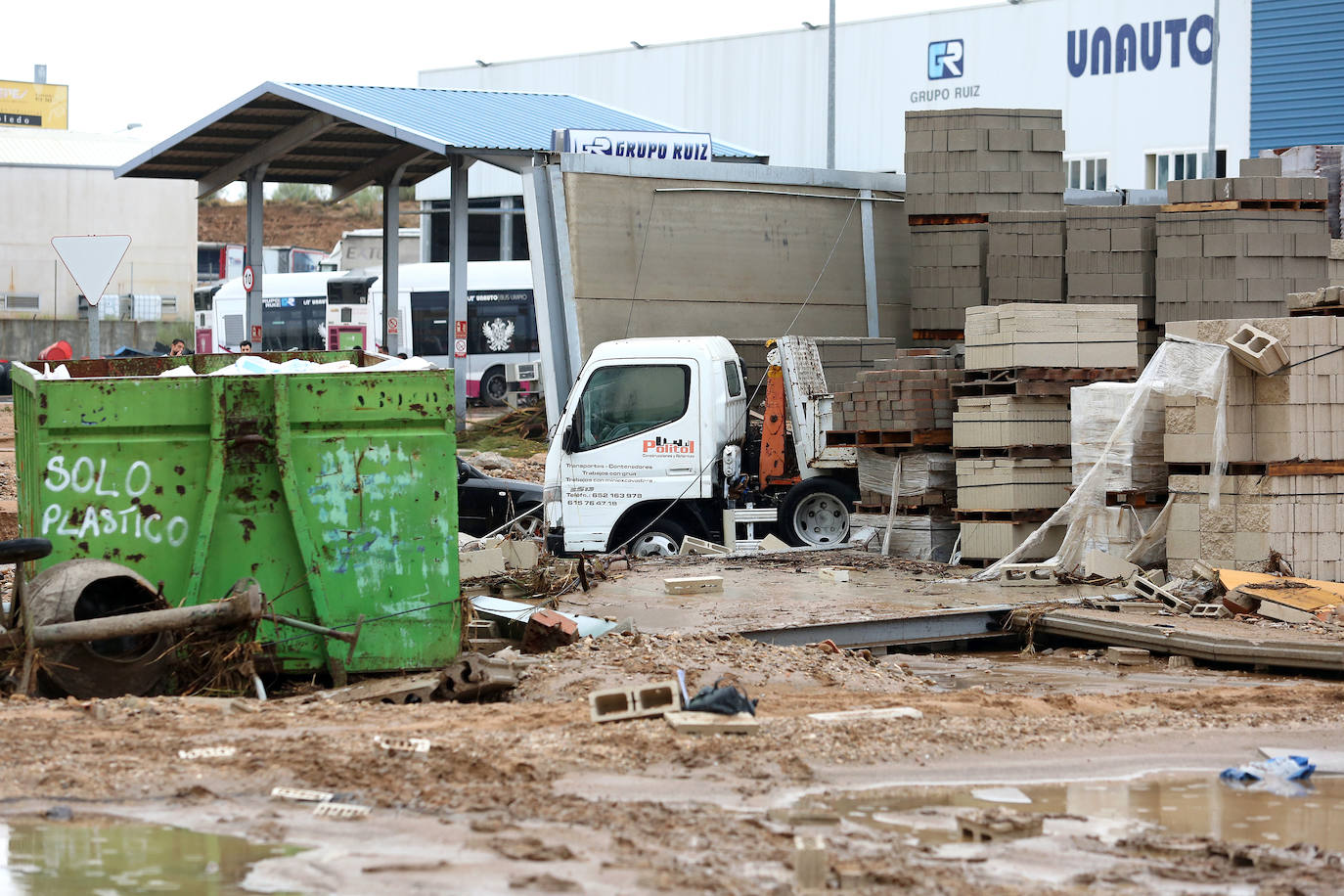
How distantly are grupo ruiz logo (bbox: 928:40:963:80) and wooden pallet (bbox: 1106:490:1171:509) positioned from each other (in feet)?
98.7

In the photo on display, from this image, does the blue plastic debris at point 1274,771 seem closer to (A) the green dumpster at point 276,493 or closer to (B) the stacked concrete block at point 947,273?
(A) the green dumpster at point 276,493

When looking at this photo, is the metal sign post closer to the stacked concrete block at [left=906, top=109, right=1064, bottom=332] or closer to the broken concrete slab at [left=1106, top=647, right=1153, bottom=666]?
the stacked concrete block at [left=906, top=109, right=1064, bottom=332]

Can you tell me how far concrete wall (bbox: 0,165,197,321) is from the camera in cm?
5128

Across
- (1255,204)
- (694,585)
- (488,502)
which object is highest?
(1255,204)

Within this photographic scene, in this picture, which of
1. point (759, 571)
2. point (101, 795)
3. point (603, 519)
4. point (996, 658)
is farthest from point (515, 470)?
point (101, 795)

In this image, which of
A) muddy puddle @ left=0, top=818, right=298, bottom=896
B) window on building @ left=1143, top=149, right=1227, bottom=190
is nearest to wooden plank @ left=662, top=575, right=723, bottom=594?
muddy puddle @ left=0, top=818, right=298, bottom=896

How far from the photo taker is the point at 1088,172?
127 feet

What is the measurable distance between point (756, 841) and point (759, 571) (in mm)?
7398

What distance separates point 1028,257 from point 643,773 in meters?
12.6

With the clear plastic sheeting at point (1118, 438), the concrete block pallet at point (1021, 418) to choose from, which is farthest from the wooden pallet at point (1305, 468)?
the concrete block pallet at point (1021, 418)

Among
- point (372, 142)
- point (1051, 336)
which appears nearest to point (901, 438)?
point (1051, 336)

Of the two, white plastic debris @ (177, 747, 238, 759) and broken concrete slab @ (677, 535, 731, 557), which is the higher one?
broken concrete slab @ (677, 535, 731, 557)

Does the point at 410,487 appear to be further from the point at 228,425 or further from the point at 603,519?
the point at 603,519

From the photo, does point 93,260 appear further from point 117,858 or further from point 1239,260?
point 1239,260
